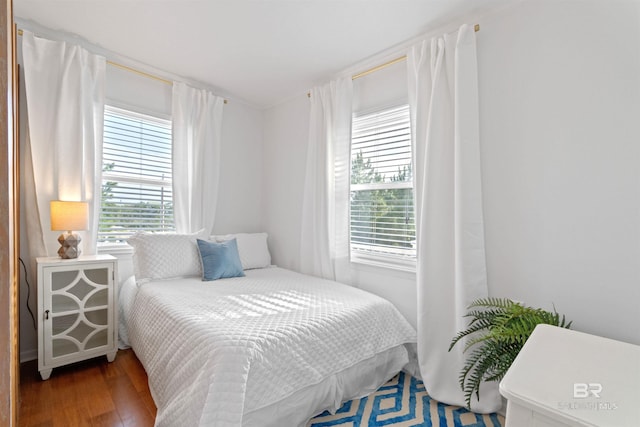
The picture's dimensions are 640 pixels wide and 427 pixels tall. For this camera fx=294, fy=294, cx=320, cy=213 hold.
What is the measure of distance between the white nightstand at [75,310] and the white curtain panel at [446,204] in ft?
7.50

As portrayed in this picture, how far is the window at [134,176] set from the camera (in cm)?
261

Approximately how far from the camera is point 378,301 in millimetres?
2102

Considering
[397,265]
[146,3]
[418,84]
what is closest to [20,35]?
[146,3]

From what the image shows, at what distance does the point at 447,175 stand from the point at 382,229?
0.75 meters

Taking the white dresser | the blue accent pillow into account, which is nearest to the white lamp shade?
the blue accent pillow

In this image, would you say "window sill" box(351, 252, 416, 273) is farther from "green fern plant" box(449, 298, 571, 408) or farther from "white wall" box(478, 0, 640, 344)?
"green fern plant" box(449, 298, 571, 408)

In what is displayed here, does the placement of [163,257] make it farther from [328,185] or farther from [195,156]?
[328,185]

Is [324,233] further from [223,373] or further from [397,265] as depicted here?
[223,373]

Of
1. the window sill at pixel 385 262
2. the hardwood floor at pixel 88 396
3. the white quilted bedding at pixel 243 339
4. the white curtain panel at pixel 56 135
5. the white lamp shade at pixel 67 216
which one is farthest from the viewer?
the window sill at pixel 385 262

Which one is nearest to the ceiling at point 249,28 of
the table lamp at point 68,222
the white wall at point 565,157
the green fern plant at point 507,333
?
the white wall at point 565,157

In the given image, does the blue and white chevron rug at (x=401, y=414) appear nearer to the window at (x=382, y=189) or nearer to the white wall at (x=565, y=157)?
the white wall at (x=565, y=157)

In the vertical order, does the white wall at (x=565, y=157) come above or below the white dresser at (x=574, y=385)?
above

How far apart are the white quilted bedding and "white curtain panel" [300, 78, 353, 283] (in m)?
Answer: 0.47

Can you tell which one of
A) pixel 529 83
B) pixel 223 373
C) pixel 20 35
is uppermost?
pixel 20 35
